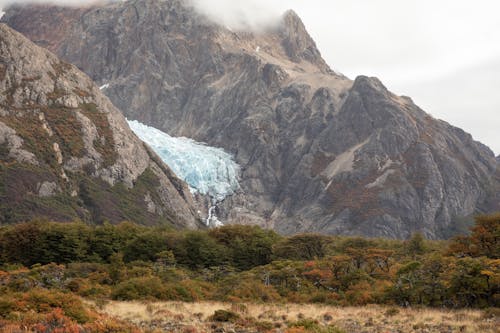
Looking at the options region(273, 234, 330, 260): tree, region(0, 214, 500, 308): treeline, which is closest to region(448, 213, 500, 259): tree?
region(0, 214, 500, 308): treeline

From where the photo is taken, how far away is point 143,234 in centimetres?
9850

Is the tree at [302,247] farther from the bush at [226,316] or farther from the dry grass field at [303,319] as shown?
the bush at [226,316]

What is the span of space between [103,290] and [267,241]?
53.9m

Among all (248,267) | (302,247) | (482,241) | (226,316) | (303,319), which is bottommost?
(248,267)

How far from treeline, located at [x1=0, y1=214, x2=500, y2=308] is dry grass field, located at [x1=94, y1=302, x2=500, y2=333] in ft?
17.2

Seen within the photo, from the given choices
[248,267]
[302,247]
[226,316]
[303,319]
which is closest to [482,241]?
[303,319]

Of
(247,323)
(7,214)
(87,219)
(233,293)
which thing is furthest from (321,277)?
(87,219)

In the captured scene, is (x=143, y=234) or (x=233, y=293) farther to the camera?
(x=143, y=234)

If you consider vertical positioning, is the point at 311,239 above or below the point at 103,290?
above

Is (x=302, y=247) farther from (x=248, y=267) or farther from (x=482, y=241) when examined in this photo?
(x=482, y=241)

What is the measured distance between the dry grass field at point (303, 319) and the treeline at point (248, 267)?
524 cm

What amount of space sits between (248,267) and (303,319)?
211 feet

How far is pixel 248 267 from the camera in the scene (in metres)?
95.9

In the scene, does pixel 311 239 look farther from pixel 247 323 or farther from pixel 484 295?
pixel 247 323
